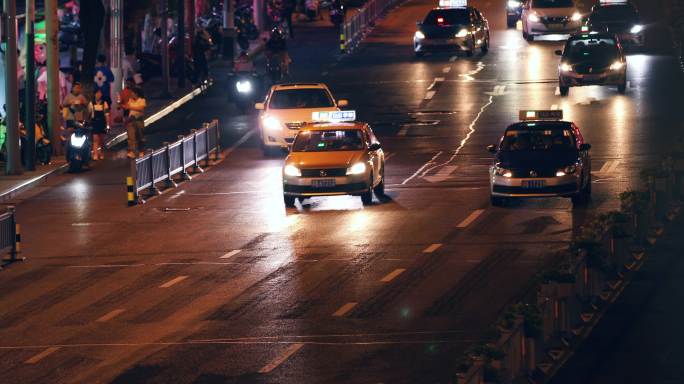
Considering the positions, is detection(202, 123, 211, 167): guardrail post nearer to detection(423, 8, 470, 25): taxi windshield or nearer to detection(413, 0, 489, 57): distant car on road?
detection(413, 0, 489, 57): distant car on road

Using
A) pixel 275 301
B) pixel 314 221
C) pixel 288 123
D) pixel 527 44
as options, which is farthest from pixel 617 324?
pixel 527 44

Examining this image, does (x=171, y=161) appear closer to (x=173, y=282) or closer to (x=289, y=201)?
(x=289, y=201)

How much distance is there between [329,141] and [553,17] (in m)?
30.8

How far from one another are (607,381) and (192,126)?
98.1ft

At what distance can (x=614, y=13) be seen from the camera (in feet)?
198

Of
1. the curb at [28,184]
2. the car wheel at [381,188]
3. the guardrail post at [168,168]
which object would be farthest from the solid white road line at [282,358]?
the curb at [28,184]

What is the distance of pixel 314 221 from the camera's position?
1165 inches

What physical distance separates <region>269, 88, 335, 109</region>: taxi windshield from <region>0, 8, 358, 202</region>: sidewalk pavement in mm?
5101

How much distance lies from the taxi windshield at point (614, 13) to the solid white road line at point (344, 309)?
39.8m

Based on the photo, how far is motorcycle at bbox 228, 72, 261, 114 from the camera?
4888 centimetres

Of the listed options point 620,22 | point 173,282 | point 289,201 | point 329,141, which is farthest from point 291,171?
point 620,22

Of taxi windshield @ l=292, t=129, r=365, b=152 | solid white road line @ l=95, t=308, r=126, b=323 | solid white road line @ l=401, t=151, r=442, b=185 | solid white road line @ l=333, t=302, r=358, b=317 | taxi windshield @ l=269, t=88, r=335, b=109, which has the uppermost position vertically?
taxi windshield @ l=269, t=88, r=335, b=109

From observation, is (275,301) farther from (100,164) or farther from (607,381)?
(100,164)

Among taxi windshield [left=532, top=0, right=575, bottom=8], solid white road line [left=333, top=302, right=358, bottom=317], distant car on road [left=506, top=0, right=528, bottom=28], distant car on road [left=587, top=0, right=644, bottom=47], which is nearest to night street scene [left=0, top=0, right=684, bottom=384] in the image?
solid white road line [left=333, top=302, right=358, bottom=317]
